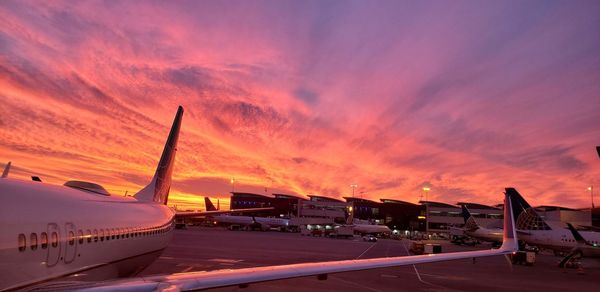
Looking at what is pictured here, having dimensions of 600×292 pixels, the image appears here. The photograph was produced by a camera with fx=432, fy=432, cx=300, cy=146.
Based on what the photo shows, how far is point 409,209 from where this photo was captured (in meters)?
199

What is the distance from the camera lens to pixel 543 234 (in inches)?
1997

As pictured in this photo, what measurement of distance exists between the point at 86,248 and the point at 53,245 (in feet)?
6.32

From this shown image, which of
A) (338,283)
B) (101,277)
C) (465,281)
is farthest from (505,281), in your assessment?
(101,277)

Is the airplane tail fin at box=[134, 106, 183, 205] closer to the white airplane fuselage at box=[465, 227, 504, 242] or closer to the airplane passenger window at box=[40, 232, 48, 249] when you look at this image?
the airplane passenger window at box=[40, 232, 48, 249]

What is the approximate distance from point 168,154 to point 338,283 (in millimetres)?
12172

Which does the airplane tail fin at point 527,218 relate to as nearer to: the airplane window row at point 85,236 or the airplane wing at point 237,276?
the airplane wing at point 237,276

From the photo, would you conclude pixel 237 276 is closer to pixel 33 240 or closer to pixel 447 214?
pixel 33 240

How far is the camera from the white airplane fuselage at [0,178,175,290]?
28.0 ft

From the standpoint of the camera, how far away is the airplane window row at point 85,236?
902 centimetres

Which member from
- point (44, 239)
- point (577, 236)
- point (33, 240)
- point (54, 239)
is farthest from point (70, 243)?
point (577, 236)

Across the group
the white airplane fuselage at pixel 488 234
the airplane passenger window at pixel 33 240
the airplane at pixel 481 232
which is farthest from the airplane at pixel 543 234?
the airplane passenger window at pixel 33 240

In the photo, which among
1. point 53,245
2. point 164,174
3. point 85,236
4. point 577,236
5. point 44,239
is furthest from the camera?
point 577,236

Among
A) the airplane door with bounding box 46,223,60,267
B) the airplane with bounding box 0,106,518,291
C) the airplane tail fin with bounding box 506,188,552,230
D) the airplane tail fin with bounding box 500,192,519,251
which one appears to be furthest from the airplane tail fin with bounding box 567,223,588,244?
the airplane door with bounding box 46,223,60,267

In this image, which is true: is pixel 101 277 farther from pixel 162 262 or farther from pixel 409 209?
pixel 409 209
